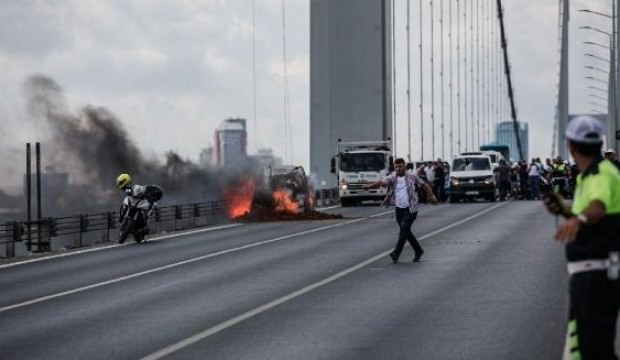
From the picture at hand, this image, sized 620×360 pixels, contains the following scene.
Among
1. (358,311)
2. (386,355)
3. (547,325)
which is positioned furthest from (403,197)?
(386,355)

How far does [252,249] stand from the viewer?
99.5 feet

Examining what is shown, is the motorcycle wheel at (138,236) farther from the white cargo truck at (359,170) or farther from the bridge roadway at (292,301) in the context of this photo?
the white cargo truck at (359,170)

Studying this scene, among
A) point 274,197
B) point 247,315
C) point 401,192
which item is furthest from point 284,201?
point 247,315

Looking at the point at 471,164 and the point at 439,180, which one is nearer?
the point at 439,180

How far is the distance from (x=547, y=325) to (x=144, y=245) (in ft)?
64.9

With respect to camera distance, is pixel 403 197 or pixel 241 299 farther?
pixel 403 197

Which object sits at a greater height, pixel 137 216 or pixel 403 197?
pixel 403 197

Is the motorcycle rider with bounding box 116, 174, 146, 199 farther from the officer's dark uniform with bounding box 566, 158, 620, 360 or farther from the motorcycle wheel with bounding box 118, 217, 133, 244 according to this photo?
the officer's dark uniform with bounding box 566, 158, 620, 360

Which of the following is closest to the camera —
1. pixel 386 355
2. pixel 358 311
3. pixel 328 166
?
pixel 386 355

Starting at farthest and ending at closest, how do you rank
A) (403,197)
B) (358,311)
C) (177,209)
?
(177,209)
(403,197)
(358,311)

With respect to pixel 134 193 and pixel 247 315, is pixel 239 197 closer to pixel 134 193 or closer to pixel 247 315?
pixel 134 193

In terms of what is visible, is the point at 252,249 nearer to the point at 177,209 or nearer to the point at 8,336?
the point at 177,209

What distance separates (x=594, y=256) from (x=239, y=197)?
136ft

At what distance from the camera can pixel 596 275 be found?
25.9 feet
